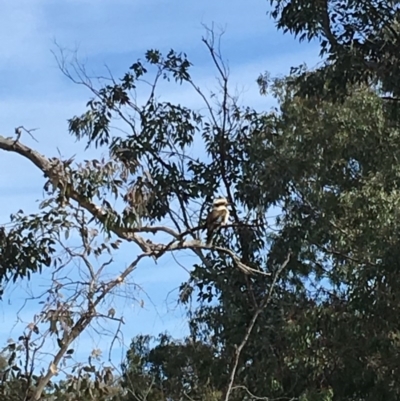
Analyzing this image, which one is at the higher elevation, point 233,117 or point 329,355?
point 233,117

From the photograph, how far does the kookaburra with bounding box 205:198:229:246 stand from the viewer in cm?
698

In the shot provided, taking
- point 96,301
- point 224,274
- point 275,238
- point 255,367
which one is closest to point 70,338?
point 96,301

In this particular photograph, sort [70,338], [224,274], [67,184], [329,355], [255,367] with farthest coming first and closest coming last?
1. [329,355]
2. [255,367]
3. [224,274]
4. [67,184]
5. [70,338]

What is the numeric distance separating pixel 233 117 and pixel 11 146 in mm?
5562

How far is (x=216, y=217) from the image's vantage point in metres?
7.45

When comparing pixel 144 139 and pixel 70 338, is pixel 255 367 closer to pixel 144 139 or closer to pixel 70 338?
pixel 144 139

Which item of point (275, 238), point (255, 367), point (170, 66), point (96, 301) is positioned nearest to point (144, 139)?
point (170, 66)

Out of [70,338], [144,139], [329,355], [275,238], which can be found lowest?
[70,338]

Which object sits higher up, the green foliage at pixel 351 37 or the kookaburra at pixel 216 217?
the green foliage at pixel 351 37

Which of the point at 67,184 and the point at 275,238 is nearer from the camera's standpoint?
the point at 67,184

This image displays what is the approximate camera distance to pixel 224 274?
8.84 m

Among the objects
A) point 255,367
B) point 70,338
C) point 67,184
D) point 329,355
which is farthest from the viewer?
point 329,355

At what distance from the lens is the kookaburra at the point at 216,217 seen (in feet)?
22.9

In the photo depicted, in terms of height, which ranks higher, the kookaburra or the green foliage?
the green foliage
